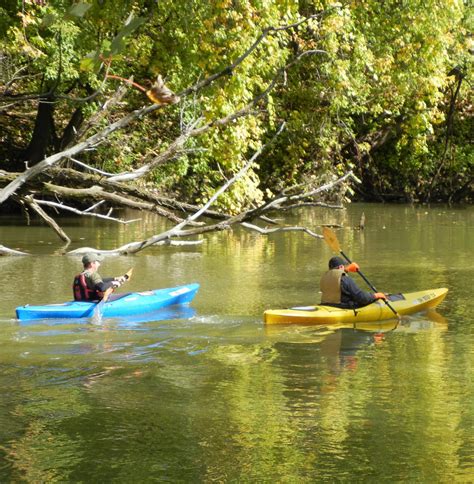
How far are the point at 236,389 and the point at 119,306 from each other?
4.13 m

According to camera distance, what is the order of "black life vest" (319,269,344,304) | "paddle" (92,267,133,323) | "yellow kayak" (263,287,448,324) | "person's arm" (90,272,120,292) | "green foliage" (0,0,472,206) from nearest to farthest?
"yellow kayak" (263,287,448,324) < "paddle" (92,267,133,323) < "black life vest" (319,269,344,304) < "person's arm" (90,272,120,292) < "green foliage" (0,0,472,206)

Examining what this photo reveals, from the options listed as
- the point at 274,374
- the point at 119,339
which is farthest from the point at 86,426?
the point at 119,339

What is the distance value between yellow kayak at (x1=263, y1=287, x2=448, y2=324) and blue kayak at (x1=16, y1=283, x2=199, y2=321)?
1.73 meters

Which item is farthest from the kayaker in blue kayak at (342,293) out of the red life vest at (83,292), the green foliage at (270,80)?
the green foliage at (270,80)

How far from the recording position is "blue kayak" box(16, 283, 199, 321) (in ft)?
39.5

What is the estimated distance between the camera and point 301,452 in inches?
281

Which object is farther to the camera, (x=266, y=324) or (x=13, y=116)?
(x=13, y=116)

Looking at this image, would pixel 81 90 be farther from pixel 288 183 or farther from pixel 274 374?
pixel 274 374

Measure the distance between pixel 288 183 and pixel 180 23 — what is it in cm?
1201

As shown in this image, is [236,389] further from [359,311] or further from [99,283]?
[99,283]

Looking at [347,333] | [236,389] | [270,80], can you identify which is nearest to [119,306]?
[347,333]

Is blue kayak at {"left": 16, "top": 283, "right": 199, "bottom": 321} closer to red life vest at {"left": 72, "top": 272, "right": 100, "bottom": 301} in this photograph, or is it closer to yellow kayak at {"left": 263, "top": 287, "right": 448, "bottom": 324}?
red life vest at {"left": 72, "top": 272, "right": 100, "bottom": 301}

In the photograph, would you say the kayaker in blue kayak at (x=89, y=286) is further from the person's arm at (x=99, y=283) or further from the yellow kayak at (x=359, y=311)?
the yellow kayak at (x=359, y=311)

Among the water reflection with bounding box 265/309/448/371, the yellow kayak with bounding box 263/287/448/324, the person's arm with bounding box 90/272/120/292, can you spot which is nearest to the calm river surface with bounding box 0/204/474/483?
the water reflection with bounding box 265/309/448/371
